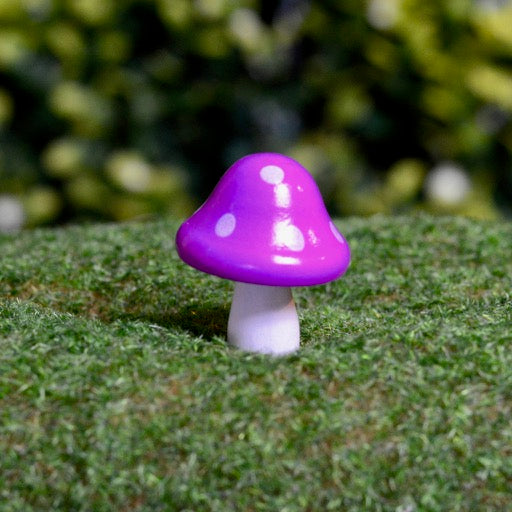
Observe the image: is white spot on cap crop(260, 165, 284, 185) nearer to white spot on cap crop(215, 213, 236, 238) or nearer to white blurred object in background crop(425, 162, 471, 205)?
white spot on cap crop(215, 213, 236, 238)

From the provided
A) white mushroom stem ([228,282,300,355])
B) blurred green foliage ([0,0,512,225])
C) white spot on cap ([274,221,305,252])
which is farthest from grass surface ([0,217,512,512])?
blurred green foliage ([0,0,512,225])

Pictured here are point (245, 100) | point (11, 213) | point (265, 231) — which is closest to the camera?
point (265, 231)

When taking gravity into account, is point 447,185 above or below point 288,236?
below

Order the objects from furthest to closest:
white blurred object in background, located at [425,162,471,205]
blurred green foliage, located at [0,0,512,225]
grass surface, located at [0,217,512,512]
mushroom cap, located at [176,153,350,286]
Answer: white blurred object in background, located at [425,162,471,205] → blurred green foliage, located at [0,0,512,225] → mushroom cap, located at [176,153,350,286] → grass surface, located at [0,217,512,512]

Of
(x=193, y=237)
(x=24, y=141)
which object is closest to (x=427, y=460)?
(x=193, y=237)

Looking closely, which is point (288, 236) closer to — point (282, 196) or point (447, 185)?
point (282, 196)

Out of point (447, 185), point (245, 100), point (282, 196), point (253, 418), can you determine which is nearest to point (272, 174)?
point (282, 196)

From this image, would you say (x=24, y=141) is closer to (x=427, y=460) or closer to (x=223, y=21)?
(x=223, y=21)

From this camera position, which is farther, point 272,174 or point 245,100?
point 245,100
